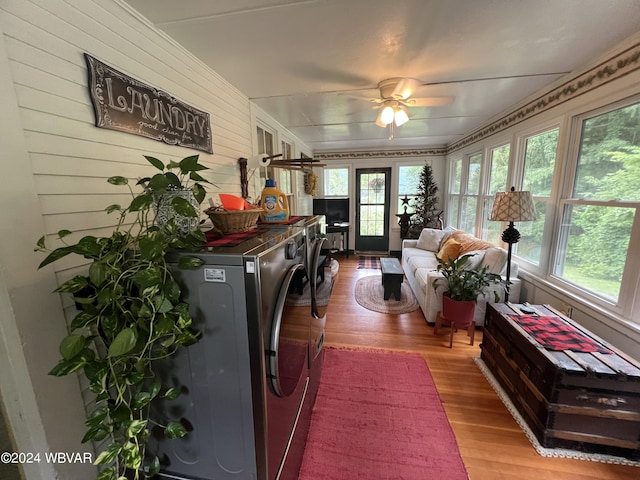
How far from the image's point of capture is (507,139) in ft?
10.1

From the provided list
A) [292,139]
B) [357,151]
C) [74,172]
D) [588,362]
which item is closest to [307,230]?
[74,172]

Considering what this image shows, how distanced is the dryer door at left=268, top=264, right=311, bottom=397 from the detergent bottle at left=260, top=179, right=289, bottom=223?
18.6 inches

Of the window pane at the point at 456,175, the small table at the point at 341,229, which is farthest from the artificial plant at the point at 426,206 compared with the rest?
the small table at the point at 341,229

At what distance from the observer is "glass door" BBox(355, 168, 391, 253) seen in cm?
563

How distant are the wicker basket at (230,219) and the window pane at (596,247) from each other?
96.2 inches

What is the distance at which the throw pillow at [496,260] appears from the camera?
8.68ft

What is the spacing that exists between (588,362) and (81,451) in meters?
2.41

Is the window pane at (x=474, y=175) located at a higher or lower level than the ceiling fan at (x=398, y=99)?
lower

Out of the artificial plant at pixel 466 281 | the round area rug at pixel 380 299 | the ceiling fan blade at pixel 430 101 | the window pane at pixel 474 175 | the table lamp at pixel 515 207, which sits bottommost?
the round area rug at pixel 380 299

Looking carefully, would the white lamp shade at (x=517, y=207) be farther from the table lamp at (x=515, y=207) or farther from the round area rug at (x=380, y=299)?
the round area rug at (x=380, y=299)

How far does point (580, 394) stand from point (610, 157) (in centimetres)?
164

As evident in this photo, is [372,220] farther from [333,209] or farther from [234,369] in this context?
[234,369]

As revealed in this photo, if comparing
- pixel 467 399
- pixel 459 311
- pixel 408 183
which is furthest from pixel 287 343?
pixel 408 183

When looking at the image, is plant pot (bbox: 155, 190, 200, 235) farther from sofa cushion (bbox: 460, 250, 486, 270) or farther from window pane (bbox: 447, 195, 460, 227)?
window pane (bbox: 447, 195, 460, 227)
